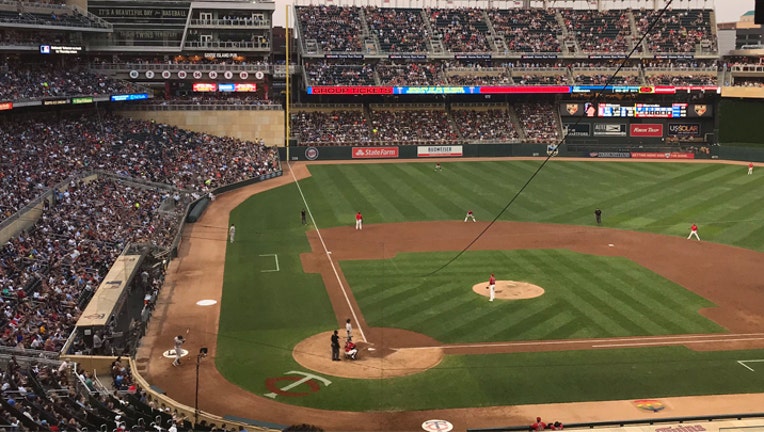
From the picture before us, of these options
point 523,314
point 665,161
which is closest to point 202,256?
point 523,314

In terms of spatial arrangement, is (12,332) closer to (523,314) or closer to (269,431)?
(269,431)

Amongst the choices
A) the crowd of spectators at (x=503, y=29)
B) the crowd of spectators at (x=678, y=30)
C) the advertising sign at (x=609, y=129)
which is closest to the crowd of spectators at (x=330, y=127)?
the crowd of spectators at (x=503, y=29)

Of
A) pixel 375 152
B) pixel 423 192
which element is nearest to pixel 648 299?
pixel 423 192

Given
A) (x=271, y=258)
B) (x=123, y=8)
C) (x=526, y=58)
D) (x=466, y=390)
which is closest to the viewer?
(x=466, y=390)

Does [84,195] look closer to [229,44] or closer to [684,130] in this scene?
[229,44]

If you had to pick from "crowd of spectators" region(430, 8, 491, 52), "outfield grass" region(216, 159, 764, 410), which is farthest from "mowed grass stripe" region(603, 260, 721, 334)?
Result: "crowd of spectators" region(430, 8, 491, 52)
